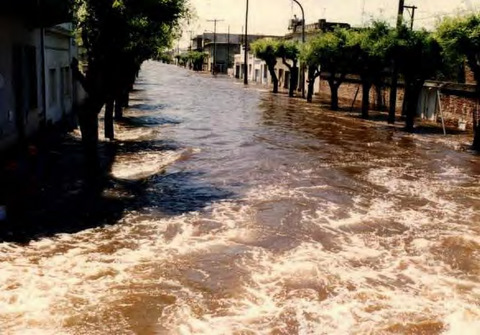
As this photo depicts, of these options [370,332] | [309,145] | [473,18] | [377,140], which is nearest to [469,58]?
[473,18]

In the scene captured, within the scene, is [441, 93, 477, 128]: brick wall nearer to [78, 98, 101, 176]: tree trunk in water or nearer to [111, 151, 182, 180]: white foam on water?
[111, 151, 182, 180]: white foam on water

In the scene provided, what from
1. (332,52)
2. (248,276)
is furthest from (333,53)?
(248,276)

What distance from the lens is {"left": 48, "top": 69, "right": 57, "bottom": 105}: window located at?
60.0 ft

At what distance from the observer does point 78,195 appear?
1122cm

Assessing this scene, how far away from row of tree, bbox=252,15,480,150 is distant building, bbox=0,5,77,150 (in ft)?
44.8

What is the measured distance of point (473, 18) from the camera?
17.6 metres

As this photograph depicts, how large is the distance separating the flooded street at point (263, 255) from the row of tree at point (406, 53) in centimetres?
445

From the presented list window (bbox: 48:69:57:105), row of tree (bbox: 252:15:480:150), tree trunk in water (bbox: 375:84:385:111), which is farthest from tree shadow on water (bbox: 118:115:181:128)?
tree trunk in water (bbox: 375:84:385:111)

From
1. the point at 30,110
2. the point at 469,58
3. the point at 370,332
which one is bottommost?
the point at 370,332

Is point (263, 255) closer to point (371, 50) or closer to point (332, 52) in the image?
point (371, 50)

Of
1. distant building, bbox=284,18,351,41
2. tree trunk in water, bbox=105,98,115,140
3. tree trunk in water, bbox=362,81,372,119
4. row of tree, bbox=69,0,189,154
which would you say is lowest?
tree trunk in water, bbox=105,98,115,140

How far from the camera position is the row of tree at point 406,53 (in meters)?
18.0

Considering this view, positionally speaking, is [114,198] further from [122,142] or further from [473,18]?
[473,18]

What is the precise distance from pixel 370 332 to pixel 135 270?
3.46 m
